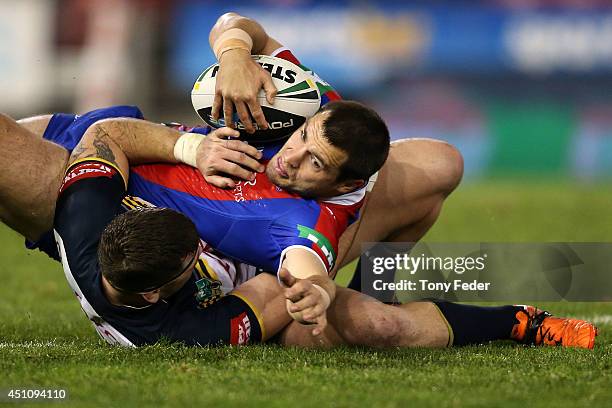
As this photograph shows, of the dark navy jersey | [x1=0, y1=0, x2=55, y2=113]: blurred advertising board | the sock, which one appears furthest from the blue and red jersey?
[x1=0, y1=0, x2=55, y2=113]: blurred advertising board

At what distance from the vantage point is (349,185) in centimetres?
552

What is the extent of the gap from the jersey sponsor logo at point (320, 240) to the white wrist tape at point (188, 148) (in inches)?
29.9

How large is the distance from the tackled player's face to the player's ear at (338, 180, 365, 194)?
2cm

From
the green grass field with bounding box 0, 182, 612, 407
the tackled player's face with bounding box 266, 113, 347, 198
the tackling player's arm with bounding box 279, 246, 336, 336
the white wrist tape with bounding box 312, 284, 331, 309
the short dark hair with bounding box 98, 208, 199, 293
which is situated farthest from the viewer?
the tackled player's face with bounding box 266, 113, 347, 198

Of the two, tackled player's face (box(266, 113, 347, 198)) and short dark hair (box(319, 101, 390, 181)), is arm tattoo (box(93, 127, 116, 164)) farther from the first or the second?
short dark hair (box(319, 101, 390, 181))

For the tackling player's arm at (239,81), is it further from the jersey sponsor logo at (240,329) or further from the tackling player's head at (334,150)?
the jersey sponsor logo at (240,329)

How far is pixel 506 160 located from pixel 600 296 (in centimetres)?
1723

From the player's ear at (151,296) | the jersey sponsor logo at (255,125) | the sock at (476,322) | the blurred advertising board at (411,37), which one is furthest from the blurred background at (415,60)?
the player's ear at (151,296)

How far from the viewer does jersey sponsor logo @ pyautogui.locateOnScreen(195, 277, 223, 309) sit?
5.21 meters

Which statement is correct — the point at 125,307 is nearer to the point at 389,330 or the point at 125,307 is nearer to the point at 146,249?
the point at 146,249

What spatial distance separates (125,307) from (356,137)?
4.62 feet

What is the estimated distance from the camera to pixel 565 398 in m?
4.21

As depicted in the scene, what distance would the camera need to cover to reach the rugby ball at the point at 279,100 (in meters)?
5.59

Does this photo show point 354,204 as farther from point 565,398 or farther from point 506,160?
point 506,160
